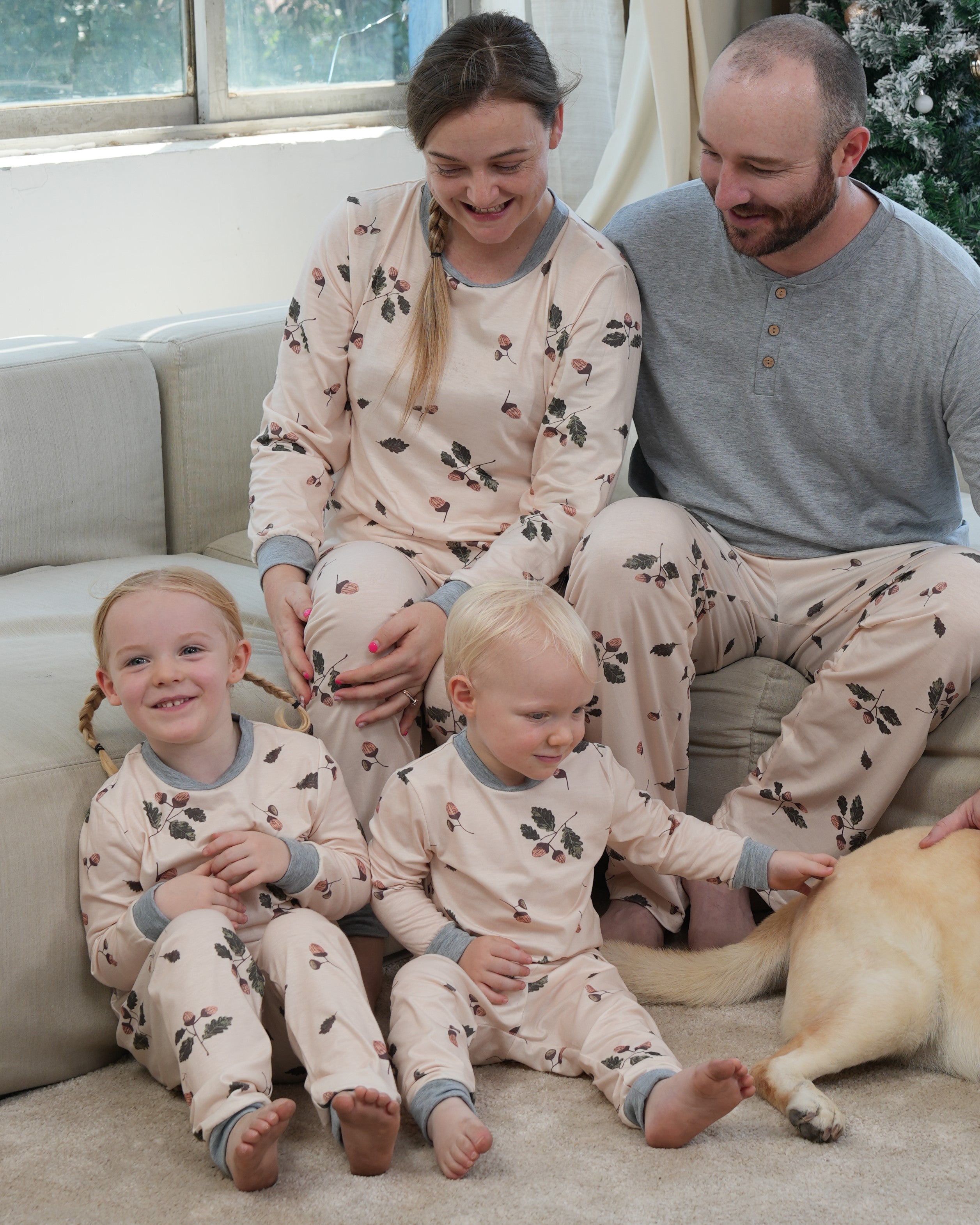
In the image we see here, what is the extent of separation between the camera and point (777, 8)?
304 cm

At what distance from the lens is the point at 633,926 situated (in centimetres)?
156

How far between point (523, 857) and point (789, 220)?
833mm

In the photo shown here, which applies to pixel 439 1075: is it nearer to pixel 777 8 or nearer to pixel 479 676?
pixel 479 676

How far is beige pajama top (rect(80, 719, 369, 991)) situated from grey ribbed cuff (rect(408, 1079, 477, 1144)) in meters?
0.22

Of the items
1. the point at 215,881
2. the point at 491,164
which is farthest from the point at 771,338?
the point at 215,881

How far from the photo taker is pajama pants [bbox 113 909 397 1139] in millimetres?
1126

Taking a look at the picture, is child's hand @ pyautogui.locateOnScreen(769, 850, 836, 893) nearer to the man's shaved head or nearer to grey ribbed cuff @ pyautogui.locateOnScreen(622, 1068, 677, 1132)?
grey ribbed cuff @ pyautogui.locateOnScreen(622, 1068, 677, 1132)

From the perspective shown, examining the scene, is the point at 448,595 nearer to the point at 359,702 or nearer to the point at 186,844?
the point at 359,702

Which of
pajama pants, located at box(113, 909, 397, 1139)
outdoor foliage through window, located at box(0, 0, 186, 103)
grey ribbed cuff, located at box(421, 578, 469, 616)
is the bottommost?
pajama pants, located at box(113, 909, 397, 1139)

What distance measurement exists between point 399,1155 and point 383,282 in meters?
1.02

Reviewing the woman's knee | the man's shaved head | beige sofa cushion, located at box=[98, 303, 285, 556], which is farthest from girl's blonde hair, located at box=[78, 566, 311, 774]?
the man's shaved head

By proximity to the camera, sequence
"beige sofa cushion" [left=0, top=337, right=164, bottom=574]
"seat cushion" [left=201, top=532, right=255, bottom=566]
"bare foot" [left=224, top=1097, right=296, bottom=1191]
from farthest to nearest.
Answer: "seat cushion" [left=201, top=532, right=255, bottom=566], "beige sofa cushion" [left=0, top=337, right=164, bottom=574], "bare foot" [left=224, top=1097, right=296, bottom=1191]

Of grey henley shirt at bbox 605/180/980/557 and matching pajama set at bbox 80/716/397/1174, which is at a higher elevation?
grey henley shirt at bbox 605/180/980/557

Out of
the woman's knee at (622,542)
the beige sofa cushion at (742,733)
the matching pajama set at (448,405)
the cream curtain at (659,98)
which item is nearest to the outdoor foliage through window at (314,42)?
the cream curtain at (659,98)
